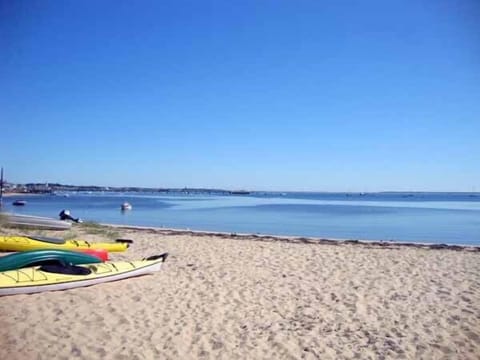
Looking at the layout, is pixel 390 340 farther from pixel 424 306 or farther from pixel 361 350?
pixel 424 306

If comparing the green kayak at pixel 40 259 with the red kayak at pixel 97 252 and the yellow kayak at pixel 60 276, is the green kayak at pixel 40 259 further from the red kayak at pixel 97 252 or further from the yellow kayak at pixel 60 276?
the red kayak at pixel 97 252

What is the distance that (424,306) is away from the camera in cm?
646

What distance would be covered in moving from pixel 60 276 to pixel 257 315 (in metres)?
3.45

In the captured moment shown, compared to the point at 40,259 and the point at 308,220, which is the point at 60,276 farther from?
the point at 308,220

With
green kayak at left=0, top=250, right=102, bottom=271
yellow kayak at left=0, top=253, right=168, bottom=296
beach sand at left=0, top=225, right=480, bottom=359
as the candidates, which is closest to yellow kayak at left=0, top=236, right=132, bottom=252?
green kayak at left=0, top=250, right=102, bottom=271

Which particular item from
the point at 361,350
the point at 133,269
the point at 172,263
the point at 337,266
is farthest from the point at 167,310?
the point at 337,266

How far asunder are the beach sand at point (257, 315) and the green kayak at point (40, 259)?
89 centimetres

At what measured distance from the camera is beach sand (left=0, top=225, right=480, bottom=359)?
4.66m

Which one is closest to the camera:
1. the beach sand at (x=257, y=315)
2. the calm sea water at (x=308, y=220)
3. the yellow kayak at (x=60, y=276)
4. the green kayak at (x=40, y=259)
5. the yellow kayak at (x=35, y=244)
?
the beach sand at (x=257, y=315)

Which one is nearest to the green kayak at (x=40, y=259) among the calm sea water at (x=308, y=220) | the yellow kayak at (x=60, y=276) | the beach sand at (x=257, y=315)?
the yellow kayak at (x=60, y=276)

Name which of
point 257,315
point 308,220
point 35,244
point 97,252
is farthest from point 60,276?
point 308,220

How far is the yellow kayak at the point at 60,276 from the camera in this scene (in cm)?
646

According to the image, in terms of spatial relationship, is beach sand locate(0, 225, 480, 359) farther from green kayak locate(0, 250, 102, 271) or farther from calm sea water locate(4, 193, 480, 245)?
calm sea water locate(4, 193, 480, 245)

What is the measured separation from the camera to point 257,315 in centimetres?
590
